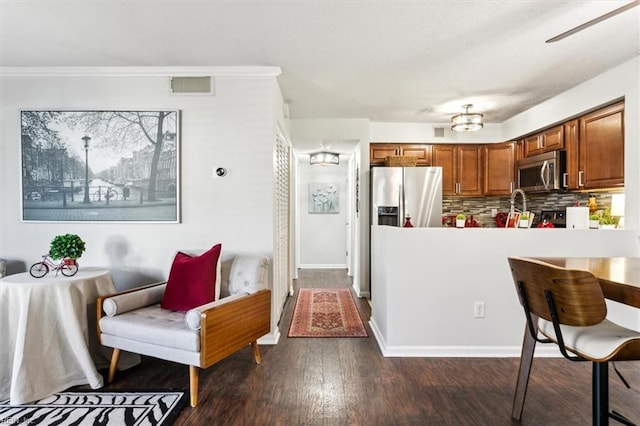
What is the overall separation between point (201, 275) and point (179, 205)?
862 millimetres

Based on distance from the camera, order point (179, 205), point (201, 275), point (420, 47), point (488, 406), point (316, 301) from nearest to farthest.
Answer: point (488, 406)
point (201, 275)
point (420, 47)
point (179, 205)
point (316, 301)

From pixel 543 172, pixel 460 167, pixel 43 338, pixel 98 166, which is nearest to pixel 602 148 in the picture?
pixel 543 172

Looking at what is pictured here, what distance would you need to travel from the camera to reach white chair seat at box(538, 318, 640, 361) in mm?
1416

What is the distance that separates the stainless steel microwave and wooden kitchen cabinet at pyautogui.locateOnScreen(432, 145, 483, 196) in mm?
573

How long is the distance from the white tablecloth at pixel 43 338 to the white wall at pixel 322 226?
5.11m

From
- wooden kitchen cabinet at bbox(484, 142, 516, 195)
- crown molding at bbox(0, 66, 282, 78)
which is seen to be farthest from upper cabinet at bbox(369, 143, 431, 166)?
crown molding at bbox(0, 66, 282, 78)

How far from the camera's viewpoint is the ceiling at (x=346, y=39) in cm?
223

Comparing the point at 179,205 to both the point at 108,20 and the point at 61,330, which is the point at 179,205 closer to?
the point at 61,330

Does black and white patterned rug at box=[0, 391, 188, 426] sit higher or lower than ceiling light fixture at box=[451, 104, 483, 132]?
lower

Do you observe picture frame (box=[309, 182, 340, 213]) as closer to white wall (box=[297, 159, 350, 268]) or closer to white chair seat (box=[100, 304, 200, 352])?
white wall (box=[297, 159, 350, 268])

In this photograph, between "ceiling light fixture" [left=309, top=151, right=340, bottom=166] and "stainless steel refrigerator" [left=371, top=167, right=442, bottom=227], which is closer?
"stainless steel refrigerator" [left=371, top=167, right=442, bottom=227]

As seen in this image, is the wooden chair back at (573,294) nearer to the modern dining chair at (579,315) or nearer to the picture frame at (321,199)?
the modern dining chair at (579,315)

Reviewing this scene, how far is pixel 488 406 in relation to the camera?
216 centimetres

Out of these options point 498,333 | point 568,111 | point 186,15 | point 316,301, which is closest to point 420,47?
point 186,15
